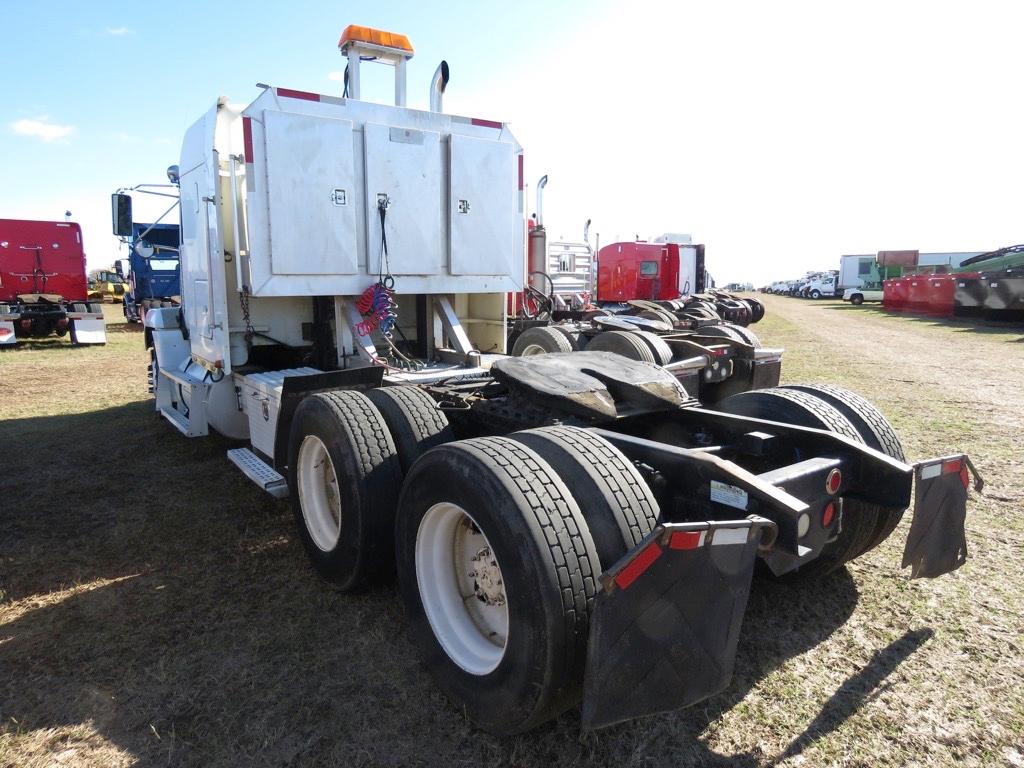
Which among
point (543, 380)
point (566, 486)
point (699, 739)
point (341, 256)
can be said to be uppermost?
point (341, 256)

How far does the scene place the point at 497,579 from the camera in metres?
2.83

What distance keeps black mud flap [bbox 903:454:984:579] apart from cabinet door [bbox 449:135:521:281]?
403 centimetres

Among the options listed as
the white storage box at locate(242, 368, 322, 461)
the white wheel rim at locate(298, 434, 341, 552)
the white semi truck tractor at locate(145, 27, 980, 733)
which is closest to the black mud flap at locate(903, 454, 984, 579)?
the white semi truck tractor at locate(145, 27, 980, 733)

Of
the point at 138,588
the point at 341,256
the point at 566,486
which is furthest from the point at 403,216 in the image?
the point at 566,486

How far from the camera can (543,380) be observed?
144 inches

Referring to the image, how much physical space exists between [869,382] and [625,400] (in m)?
8.24

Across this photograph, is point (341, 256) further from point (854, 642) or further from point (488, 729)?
point (854, 642)

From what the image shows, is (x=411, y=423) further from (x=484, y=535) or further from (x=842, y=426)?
(x=842, y=426)

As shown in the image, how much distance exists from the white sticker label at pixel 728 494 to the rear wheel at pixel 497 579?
57 cm

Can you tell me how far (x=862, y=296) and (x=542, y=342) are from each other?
141 feet

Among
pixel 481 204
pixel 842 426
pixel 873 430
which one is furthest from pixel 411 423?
pixel 481 204

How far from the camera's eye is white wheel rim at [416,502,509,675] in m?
2.83

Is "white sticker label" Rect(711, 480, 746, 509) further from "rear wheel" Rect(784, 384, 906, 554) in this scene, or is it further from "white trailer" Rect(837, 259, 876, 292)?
"white trailer" Rect(837, 259, 876, 292)

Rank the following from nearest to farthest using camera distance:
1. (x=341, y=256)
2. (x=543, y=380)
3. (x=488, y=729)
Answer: (x=488, y=729) → (x=543, y=380) → (x=341, y=256)
